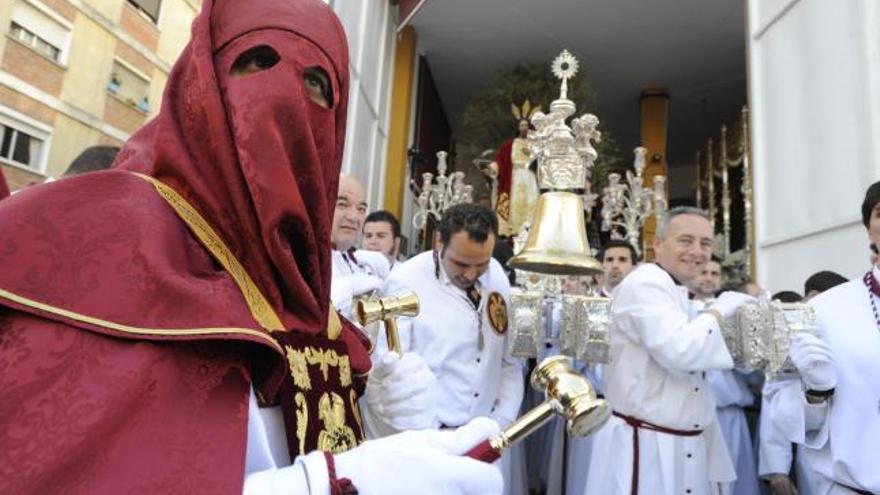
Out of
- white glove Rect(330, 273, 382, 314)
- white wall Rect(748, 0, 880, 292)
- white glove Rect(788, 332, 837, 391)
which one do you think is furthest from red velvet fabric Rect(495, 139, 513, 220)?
white glove Rect(788, 332, 837, 391)

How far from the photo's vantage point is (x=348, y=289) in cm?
249

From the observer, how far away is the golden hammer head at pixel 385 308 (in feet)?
5.45

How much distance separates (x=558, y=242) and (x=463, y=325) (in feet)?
2.33

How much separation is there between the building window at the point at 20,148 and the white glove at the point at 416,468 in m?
9.29

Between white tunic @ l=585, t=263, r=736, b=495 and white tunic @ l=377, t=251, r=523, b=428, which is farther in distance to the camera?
white tunic @ l=377, t=251, r=523, b=428

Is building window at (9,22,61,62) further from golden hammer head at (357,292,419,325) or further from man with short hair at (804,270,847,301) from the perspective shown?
→ man with short hair at (804,270,847,301)

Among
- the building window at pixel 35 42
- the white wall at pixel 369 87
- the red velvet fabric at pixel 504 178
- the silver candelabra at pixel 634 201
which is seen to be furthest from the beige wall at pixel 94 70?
the silver candelabra at pixel 634 201

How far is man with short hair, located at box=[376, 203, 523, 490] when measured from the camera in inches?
117

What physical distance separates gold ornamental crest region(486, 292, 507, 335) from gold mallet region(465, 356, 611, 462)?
1.87m

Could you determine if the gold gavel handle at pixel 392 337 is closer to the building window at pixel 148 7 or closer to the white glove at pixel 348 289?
the white glove at pixel 348 289

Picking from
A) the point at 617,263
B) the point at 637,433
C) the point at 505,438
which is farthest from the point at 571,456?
the point at 505,438

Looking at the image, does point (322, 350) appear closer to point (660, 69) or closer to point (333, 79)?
point (333, 79)

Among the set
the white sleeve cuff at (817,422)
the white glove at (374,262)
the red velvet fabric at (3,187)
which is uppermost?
the white glove at (374,262)

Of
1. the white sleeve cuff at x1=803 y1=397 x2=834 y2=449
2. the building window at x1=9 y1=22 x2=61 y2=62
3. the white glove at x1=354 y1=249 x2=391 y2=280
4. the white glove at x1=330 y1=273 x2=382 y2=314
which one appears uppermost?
the building window at x1=9 y1=22 x2=61 y2=62
